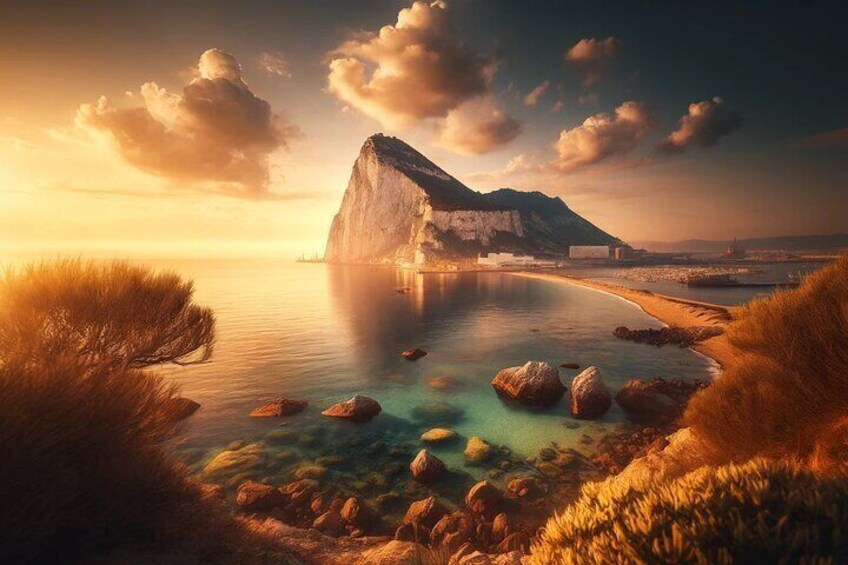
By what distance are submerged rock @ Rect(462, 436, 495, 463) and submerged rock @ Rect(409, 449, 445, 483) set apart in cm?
141

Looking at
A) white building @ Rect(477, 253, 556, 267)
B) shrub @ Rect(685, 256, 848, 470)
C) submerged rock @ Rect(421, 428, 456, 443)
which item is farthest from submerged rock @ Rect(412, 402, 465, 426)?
white building @ Rect(477, 253, 556, 267)

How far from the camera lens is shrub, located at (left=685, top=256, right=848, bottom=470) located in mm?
7195

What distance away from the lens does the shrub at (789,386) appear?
283 inches

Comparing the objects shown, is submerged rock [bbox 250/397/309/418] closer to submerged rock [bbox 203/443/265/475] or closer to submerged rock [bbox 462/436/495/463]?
submerged rock [bbox 203/443/265/475]

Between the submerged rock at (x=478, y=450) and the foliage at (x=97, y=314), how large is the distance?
12826mm

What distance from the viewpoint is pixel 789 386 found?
25.6 ft

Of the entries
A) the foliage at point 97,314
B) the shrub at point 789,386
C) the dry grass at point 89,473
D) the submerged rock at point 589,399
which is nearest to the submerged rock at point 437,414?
the submerged rock at point 589,399

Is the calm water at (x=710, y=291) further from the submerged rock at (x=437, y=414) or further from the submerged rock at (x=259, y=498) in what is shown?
the submerged rock at (x=259, y=498)

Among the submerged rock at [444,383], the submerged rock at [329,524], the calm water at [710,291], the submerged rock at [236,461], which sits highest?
the calm water at [710,291]

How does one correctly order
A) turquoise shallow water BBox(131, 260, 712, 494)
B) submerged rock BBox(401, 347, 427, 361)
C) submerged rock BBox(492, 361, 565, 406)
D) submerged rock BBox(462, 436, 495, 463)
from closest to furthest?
submerged rock BBox(462, 436, 495, 463) → turquoise shallow water BBox(131, 260, 712, 494) → submerged rock BBox(492, 361, 565, 406) → submerged rock BBox(401, 347, 427, 361)

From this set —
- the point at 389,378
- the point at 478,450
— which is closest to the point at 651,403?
the point at 478,450

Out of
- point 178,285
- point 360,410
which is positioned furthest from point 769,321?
point 178,285

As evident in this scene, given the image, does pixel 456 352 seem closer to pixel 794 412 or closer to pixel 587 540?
pixel 794 412

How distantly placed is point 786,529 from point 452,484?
35.1ft
